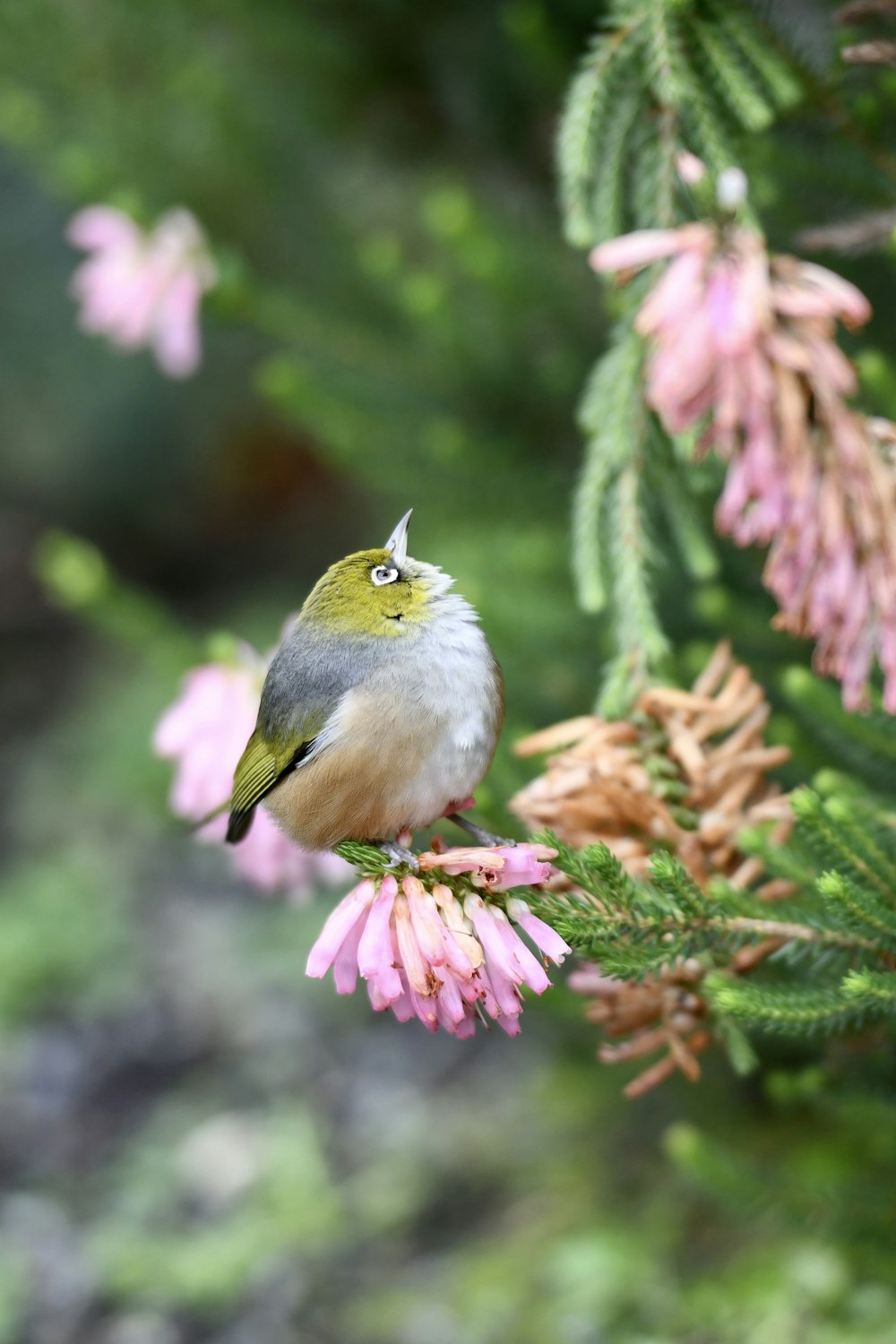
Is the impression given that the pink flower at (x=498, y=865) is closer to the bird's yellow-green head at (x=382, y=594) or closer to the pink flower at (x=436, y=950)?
the pink flower at (x=436, y=950)

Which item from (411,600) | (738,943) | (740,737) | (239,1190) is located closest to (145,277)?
(411,600)

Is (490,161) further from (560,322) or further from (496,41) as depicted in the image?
(560,322)

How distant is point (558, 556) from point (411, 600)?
752 millimetres

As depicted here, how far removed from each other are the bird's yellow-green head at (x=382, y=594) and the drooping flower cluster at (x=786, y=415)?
0.86 feet

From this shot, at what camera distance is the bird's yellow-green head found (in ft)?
3.11

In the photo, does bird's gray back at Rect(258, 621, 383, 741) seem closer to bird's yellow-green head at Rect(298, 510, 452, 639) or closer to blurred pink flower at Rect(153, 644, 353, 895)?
bird's yellow-green head at Rect(298, 510, 452, 639)

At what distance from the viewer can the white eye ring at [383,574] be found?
95cm

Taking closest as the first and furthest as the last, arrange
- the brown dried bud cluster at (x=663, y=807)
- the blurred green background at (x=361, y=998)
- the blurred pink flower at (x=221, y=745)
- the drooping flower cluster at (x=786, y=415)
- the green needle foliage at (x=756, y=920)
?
the drooping flower cluster at (x=786, y=415)
the green needle foliage at (x=756, y=920)
the brown dried bud cluster at (x=663, y=807)
the blurred pink flower at (x=221, y=745)
the blurred green background at (x=361, y=998)

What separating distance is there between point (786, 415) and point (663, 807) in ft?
1.09

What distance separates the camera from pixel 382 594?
3.12 ft

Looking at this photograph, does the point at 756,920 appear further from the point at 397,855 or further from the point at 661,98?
the point at 661,98

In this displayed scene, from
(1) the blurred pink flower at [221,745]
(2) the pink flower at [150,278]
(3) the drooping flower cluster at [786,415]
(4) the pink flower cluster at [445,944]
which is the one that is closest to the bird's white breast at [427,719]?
(4) the pink flower cluster at [445,944]

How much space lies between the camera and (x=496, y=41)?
1944 millimetres

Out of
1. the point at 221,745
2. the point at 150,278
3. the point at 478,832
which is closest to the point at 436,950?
the point at 478,832
